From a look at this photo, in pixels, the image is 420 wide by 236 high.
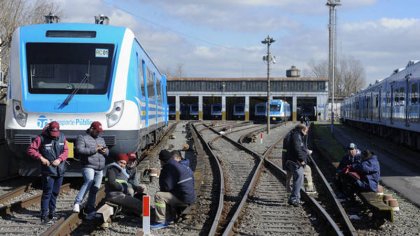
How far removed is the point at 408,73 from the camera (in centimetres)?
2152

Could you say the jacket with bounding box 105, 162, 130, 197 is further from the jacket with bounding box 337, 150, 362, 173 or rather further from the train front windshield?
the jacket with bounding box 337, 150, 362, 173

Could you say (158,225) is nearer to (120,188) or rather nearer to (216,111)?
(120,188)

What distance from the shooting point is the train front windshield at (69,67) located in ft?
37.4

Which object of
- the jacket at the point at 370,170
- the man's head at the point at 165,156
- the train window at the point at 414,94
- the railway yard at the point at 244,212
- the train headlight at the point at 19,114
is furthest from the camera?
the train window at the point at 414,94

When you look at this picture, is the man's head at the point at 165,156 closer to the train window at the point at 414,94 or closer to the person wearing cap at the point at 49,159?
the person wearing cap at the point at 49,159

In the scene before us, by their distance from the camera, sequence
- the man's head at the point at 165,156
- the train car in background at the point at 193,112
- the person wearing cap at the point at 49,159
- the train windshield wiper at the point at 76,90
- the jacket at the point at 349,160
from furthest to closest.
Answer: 1. the train car in background at the point at 193,112
2. the train windshield wiper at the point at 76,90
3. the jacket at the point at 349,160
4. the man's head at the point at 165,156
5. the person wearing cap at the point at 49,159

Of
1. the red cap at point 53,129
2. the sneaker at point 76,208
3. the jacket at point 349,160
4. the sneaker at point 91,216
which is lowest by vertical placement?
the sneaker at point 91,216

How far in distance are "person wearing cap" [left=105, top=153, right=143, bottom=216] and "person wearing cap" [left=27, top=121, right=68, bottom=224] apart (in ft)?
2.42

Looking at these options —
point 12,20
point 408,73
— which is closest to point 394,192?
point 408,73

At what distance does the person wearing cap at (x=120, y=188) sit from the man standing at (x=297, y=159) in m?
2.97

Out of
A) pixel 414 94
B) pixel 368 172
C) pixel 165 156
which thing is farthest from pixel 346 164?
pixel 414 94

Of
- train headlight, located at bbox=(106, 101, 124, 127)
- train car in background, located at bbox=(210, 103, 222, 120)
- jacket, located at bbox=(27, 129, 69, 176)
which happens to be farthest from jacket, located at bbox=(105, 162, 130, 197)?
train car in background, located at bbox=(210, 103, 222, 120)

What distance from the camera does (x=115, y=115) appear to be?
1132 centimetres

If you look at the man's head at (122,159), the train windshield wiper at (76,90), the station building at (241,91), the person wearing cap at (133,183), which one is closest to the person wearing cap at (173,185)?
the person wearing cap at (133,183)
